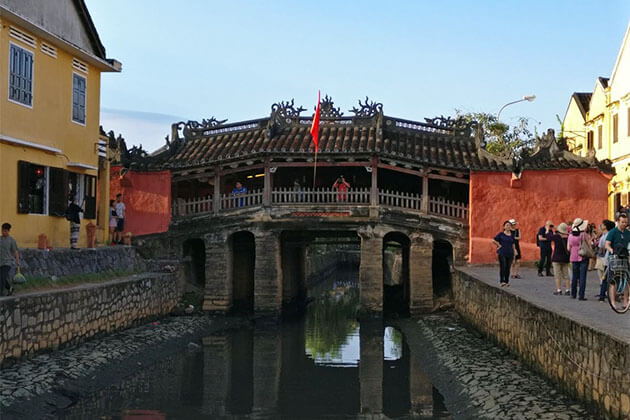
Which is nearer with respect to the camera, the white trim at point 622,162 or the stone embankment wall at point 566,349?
the stone embankment wall at point 566,349

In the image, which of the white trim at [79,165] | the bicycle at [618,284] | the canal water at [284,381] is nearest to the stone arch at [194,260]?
the canal water at [284,381]

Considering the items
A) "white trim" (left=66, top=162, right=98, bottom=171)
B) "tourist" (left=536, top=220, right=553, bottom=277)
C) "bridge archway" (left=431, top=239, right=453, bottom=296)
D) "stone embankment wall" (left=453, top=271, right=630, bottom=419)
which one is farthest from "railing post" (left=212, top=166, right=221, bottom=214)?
"stone embankment wall" (left=453, top=271, right=630, bottom=419)

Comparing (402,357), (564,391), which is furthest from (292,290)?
(564,391)

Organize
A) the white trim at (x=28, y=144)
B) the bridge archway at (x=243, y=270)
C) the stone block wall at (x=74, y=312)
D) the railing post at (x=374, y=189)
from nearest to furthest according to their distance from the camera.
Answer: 1. the stone block wall at (x=74, y=312)
2. the white trim at (x=28, y=144)
3. the railing post at (x=374, y=189)
4. the bridge archway at (x=243, y=270)

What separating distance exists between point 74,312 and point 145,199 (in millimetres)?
11495

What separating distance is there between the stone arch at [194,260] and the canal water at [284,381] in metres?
4.56

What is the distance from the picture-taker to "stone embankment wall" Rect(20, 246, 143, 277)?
1823 cm

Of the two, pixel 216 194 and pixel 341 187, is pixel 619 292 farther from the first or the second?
pixel 216 194

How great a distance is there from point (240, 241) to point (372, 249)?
5543 millimetres

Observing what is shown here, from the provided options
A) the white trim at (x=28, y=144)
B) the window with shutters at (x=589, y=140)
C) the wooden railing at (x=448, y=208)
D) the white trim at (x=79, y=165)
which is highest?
the window with shutters at (x=589, y=140)

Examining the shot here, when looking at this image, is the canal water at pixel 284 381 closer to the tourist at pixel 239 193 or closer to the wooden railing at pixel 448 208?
the wooden railing at pixel 448 208

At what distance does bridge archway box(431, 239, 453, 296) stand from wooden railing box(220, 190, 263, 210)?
253 inches

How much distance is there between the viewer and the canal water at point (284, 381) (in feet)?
48.4

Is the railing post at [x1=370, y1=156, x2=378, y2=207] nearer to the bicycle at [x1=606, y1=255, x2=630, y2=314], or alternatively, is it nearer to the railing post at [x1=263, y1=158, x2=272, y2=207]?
the railing post at [x1=263, y1=158, x2=272, y2=207]
